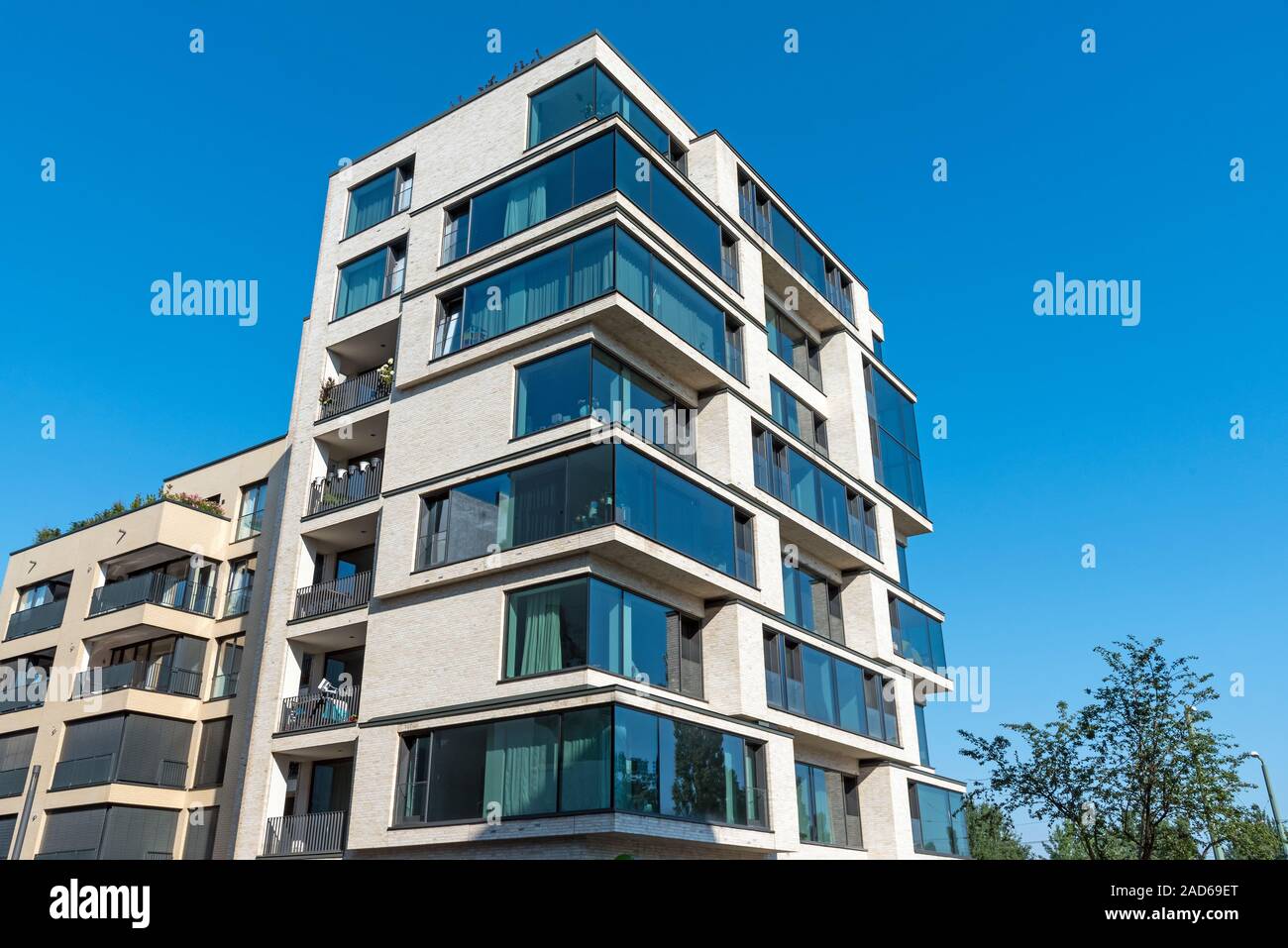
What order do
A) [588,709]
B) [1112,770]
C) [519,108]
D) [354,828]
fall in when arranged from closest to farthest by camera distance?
[588,709]
[354,828]
[519,108]
[1112,770]

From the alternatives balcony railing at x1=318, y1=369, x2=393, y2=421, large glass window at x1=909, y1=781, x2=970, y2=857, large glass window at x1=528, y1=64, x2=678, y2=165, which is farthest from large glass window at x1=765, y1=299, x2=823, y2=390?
large glass window at x1=909, y1=781, x2=970, y2=857

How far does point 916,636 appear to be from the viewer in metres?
35.9

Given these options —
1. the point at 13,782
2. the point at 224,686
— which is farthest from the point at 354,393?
the point at 13,782

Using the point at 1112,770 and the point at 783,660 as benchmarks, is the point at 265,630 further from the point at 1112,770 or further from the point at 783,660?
the point at 1112,770

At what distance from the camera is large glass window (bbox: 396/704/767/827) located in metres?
20.0

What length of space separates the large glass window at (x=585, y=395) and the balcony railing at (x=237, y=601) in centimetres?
1423

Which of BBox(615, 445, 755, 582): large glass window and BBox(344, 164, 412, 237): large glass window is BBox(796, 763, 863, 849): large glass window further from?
BBox(344, 164, 412, 237): large glass window

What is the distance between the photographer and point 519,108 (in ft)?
98.2

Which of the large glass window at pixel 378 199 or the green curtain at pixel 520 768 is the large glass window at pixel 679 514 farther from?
the large glass window at pixel 378 199

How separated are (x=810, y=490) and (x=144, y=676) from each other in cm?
2245

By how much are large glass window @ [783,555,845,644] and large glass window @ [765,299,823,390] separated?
24.5ft
